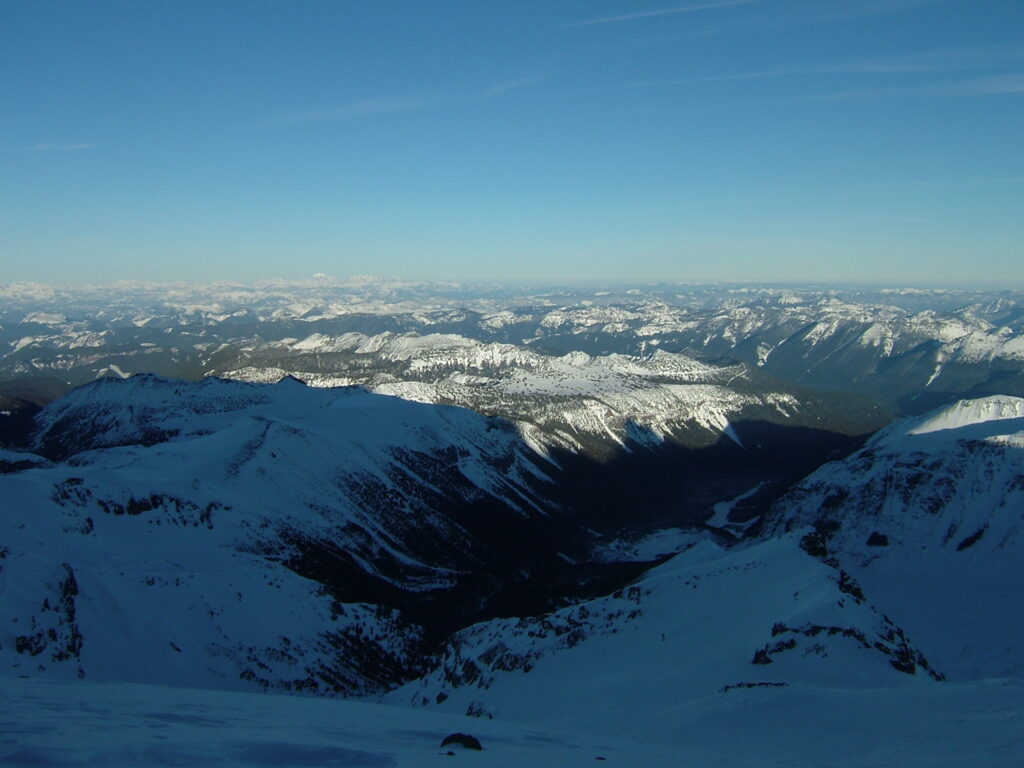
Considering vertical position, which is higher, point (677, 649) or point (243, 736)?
point (243, 736)

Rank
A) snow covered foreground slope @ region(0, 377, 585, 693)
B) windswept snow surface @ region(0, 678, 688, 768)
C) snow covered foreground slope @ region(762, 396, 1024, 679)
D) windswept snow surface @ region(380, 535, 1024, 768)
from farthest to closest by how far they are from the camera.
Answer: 1. snow covered foreground slope @ region(762, 396, 1024, 679)
2. snow covered foreground slope @ region(0, 377, 585, 693)
3. windswept snow surface @ region(380, 535, 1024, 768)
4. windswept snow surface @ region(0, 678, 688, 768)

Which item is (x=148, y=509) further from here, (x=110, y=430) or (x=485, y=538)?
(x=110, y=430)

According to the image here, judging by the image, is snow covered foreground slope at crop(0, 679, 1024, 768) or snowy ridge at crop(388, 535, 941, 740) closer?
snow covered foreground slope at crop(0, 679, 1024, 768)

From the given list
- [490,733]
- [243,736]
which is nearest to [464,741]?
[490,733]

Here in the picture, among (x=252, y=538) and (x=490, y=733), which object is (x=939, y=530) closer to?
(x=490, y=733)

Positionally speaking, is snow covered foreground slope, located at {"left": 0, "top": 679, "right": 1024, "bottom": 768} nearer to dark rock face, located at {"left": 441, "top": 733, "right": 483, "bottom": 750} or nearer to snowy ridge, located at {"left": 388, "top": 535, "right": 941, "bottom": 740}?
dark rock face, located at {"left": 441, "top": 733, "right": 483, "bottom": 750}

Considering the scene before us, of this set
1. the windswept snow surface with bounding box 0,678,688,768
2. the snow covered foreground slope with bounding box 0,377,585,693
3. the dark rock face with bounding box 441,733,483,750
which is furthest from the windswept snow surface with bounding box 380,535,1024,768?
the snow covered foreground slope with bounding box 0,377,585,693

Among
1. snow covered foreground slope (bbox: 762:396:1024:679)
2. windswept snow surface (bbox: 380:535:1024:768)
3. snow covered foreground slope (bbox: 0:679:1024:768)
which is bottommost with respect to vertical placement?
snow covered foreground slope (bbox: 762:396:1024:679)
